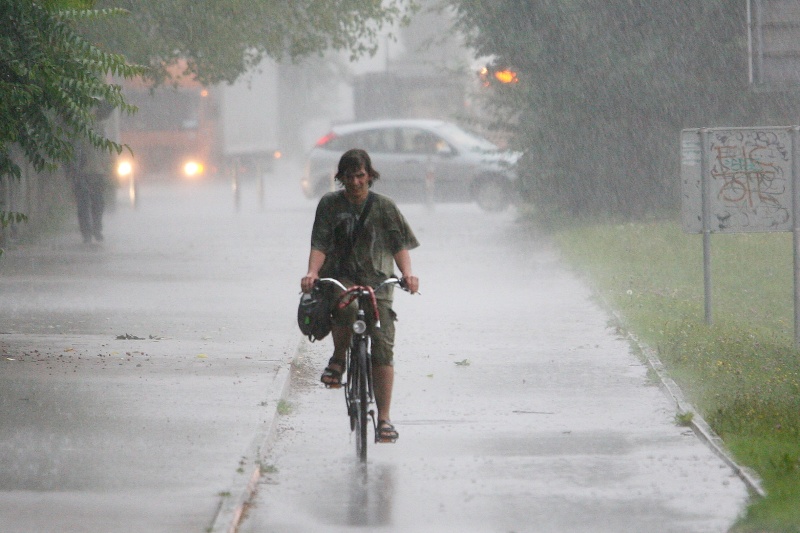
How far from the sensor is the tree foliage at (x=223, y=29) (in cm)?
2030

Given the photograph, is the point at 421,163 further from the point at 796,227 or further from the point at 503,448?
the point at 503,448

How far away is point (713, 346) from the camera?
1133cm

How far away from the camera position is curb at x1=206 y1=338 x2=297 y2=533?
254 inches

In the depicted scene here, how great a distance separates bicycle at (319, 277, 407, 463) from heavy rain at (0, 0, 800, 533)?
189 millimetres

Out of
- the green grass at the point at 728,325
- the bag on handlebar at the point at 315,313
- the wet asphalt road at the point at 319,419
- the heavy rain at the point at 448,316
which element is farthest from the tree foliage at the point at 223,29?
the bag on handlebar at the point at 315,313

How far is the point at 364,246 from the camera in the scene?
8039mm

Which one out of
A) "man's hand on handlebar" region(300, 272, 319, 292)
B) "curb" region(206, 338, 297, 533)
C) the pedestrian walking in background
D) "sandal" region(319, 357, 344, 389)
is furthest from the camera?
the pedestrian walking in background

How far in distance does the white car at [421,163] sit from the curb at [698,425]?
18.5m

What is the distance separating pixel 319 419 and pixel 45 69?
121 inches

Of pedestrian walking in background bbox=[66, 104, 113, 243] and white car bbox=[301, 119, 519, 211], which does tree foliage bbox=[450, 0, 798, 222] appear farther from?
pedestrian walking in background bbox=[66, 104, 113, 243]

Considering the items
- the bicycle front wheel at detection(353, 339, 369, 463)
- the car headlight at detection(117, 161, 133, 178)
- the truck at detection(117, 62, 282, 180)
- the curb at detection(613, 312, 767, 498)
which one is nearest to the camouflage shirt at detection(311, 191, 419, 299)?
the bicycle front wheel at detection(353, 339, 369, 463)

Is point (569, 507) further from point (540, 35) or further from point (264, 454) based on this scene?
point (540, 35)

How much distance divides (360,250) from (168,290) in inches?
339

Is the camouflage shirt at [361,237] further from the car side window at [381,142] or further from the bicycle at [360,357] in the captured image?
the car side window at [381,142]
